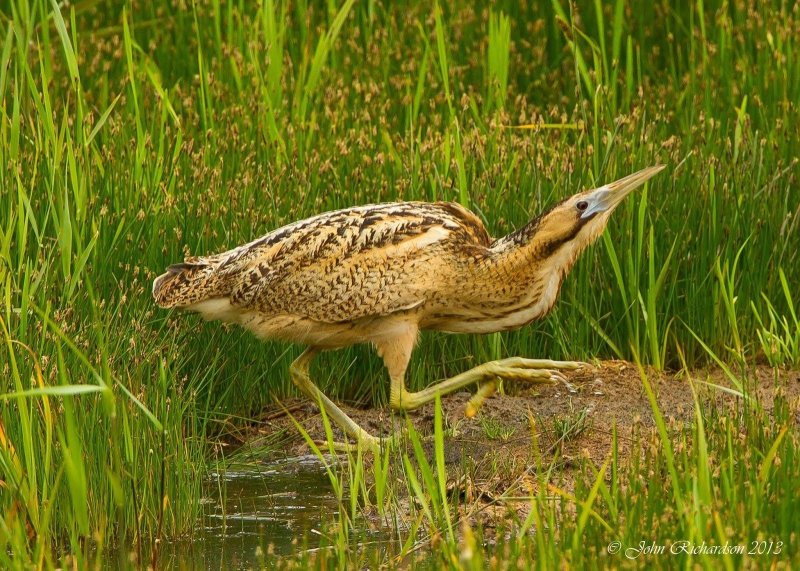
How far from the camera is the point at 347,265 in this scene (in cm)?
629

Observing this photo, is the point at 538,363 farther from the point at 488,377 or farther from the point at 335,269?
the point at 335,269

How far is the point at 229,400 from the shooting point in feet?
22.5

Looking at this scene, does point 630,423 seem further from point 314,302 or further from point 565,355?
point 314,302

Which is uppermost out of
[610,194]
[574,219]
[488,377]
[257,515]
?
[610,194]

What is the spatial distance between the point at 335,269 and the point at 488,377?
82cm

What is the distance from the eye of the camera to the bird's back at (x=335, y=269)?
625cm

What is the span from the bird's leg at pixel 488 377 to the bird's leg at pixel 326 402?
0.20 meters

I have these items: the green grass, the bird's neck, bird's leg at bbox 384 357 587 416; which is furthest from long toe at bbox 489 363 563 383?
the green grass

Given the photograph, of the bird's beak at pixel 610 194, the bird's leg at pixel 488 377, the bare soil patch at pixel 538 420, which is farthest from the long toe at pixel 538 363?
the bird's beak at pixel 610 194

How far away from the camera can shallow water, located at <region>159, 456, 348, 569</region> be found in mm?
5199

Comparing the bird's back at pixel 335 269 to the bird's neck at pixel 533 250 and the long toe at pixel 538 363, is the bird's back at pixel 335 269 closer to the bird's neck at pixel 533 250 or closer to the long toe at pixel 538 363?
the bird's neck at pixel 533 250

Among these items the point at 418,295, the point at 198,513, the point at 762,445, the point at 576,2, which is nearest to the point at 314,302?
the point at 418,295

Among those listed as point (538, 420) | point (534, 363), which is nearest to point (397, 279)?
point (534, 363)

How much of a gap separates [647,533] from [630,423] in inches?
86.1
